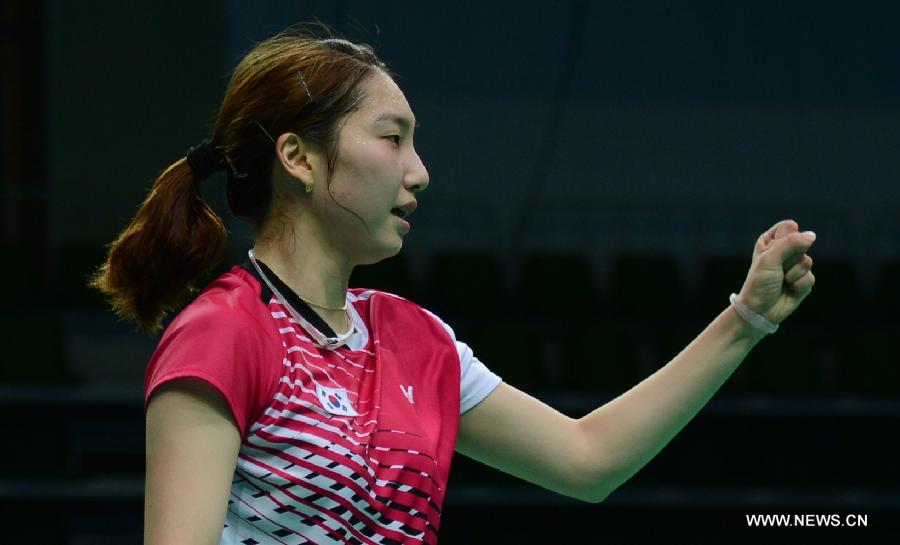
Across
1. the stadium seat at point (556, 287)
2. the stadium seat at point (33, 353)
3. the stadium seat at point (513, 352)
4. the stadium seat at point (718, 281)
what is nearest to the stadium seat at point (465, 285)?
the stadium seat at point (556, 287)

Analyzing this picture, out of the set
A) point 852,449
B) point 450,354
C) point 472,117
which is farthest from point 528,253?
point 450,354

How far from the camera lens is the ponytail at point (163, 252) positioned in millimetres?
1249

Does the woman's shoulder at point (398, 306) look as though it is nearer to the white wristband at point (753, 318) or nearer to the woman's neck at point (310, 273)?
the woman's neck at point (310, 273)

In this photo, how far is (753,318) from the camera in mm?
1384

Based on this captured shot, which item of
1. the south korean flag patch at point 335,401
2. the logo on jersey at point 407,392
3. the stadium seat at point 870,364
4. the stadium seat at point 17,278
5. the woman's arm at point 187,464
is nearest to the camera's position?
the woman's arm at point 187,464

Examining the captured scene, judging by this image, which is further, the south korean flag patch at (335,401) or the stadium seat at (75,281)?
the stadium seat at (75,281)

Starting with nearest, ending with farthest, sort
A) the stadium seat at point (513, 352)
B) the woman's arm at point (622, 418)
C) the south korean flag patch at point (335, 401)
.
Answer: the south korean flag patch at point (335, 401) < the woman's arm at point (622, 418) < the stadium seat at point (513, 352)

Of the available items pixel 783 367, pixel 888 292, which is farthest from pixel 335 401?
pixel 888 292

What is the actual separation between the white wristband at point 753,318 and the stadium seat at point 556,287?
164 inches

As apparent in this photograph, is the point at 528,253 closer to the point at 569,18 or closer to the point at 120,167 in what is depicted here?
the point at 569,18

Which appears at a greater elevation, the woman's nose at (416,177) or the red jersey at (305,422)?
the woman's nose at (416,177)

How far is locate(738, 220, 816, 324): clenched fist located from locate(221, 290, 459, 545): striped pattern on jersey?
1.19ft

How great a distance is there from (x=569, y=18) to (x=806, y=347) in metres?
2.06

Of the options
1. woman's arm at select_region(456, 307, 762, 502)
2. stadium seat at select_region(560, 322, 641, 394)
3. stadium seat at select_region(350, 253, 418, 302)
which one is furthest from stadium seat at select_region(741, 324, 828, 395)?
woman's arm at select_region(456, 307, 762, 502)
